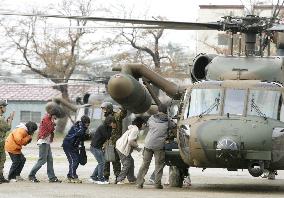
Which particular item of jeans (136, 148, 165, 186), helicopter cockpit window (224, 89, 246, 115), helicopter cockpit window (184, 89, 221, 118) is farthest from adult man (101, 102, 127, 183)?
helicopter cockpit window (224, 89, 246, 115)

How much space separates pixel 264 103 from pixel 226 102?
76cm

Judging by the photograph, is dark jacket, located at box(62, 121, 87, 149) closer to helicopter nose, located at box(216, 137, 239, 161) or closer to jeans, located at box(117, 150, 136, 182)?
jeans, located at box(117, 150, 136, 182)

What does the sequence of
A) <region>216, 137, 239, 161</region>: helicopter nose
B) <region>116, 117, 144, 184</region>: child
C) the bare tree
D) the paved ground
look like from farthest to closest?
the bare tree < <region>116, 117, 144, 184</region>: child < <region>216, 137, 239, 161</region>: helicopter nose < the paved ground

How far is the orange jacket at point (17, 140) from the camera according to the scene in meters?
22.7

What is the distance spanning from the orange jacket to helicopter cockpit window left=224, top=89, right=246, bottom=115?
4.94m

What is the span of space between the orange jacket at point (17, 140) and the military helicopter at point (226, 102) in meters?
2.39

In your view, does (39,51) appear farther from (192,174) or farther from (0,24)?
(192,174)

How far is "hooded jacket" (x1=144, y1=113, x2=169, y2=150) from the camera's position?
21078 mm

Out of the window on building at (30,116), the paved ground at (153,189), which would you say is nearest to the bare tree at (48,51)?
the window on building at (30,116)

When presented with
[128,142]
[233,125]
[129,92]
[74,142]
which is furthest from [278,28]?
[74,142]

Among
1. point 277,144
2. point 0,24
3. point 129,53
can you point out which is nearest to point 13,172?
point 277,144

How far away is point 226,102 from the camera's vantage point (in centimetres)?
2052

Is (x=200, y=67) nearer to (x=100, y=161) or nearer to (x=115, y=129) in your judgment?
(x=115, y=129)

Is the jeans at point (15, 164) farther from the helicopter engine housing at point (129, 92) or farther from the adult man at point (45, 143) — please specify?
the helicopter engine housing at point (129, 92)
